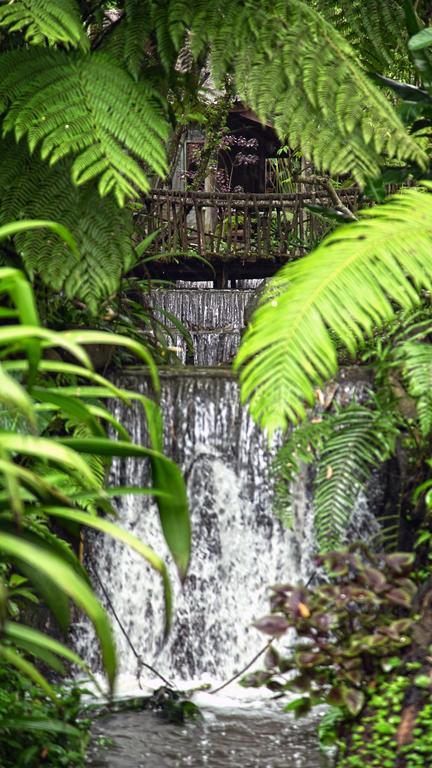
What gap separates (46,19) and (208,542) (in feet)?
7.66

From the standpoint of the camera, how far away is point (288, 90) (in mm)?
3301

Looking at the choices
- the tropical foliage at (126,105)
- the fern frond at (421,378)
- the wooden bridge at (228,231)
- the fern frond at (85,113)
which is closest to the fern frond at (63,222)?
the tropical foliage at (126,105)

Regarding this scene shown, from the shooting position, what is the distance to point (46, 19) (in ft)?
10.0

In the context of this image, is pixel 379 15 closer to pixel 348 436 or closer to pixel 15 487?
pixel 348 436

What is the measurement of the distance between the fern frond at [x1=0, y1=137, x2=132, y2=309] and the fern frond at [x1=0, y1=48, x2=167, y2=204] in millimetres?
200

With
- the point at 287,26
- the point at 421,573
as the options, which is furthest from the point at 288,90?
the point at 421,573

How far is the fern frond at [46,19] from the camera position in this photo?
3.01 meters

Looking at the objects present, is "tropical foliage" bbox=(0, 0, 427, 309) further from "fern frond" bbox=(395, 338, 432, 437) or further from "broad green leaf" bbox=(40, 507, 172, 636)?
"broad green leaf" bbox=(40, 507, 172, 636)

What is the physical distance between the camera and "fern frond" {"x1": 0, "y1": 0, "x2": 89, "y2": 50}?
3.01 metres

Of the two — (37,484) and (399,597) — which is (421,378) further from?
(37,484)

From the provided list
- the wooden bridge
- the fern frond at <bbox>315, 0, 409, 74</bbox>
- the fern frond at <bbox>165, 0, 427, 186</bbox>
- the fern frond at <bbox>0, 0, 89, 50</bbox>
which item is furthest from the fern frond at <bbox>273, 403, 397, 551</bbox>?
the wooden bridge

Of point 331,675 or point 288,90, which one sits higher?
point 288,90

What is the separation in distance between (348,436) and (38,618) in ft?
5.97

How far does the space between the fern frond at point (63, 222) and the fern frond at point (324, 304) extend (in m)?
Result: 1.02
